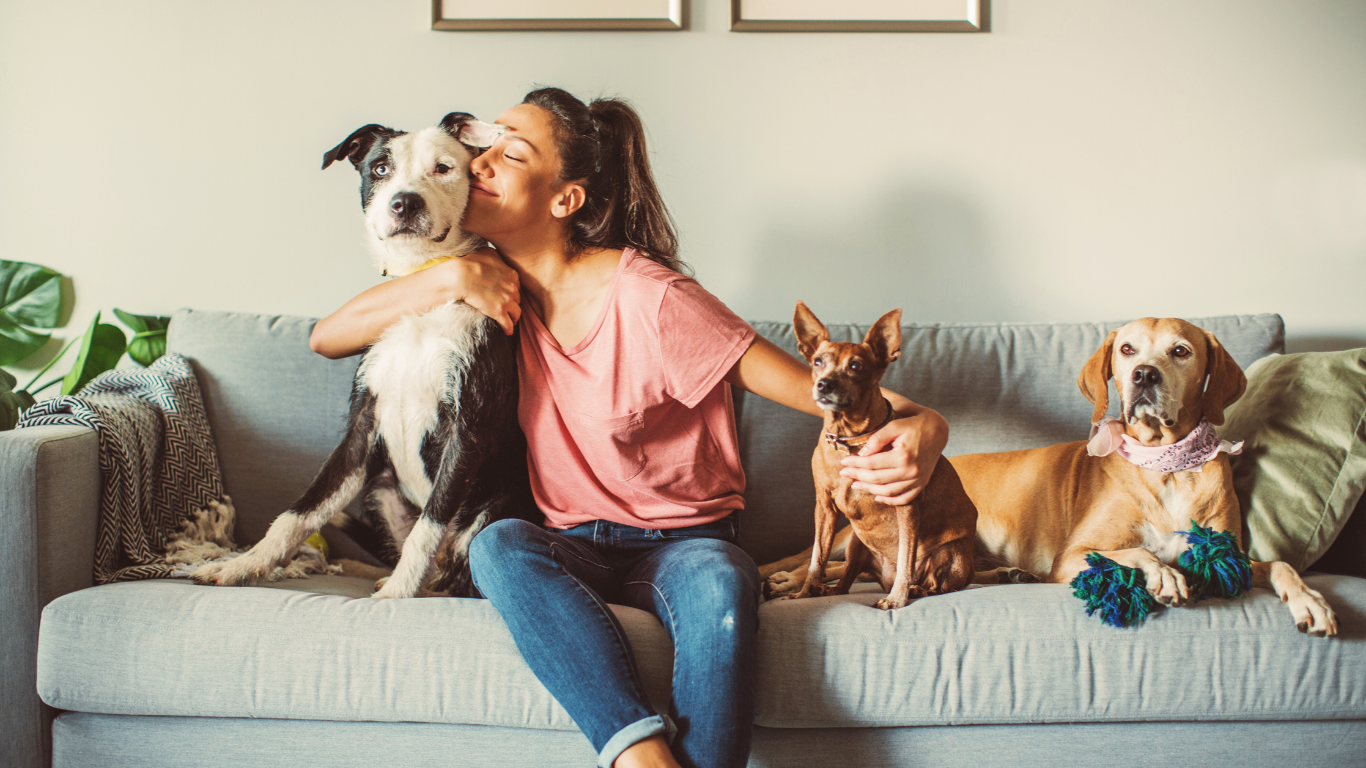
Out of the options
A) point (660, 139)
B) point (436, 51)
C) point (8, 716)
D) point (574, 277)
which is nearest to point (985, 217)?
point (660, 139)

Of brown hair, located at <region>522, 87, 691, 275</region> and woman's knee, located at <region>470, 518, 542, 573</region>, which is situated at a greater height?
brown hair, located at <region>522, 87, 691, 275</region>

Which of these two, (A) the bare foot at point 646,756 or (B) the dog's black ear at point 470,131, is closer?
(A) the bare foot at point 646,756

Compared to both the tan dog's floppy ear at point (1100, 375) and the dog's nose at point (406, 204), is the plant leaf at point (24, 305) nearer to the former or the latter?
the dog's nose at point (406, 204)

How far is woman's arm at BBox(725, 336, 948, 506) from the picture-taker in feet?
4.17

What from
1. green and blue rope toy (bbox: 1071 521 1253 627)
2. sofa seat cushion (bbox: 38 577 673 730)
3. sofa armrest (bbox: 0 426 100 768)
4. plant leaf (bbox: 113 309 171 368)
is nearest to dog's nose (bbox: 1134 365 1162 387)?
green and blue rope toy (bbox: 1071 521 1253 627)

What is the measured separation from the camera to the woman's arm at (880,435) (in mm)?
1271

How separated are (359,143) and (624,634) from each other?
110 cm

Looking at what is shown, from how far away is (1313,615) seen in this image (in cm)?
117

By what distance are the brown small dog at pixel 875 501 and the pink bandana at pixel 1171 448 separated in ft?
0.94

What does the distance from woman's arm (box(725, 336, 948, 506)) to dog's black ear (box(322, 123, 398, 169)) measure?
856 mm

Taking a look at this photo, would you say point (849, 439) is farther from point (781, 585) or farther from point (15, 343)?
point (15, 343)

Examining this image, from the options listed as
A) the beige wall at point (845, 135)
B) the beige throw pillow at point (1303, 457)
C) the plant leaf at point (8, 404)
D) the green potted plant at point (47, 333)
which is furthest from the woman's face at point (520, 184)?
the beige throw pillow at point (1303, 457)

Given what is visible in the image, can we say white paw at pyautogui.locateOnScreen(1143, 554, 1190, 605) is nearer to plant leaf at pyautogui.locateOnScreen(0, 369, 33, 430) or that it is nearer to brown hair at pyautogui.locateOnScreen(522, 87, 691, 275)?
brown hair at pyautogui.locateOnScreen(522, 87, 691, 275)

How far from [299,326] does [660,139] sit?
1.10 m
